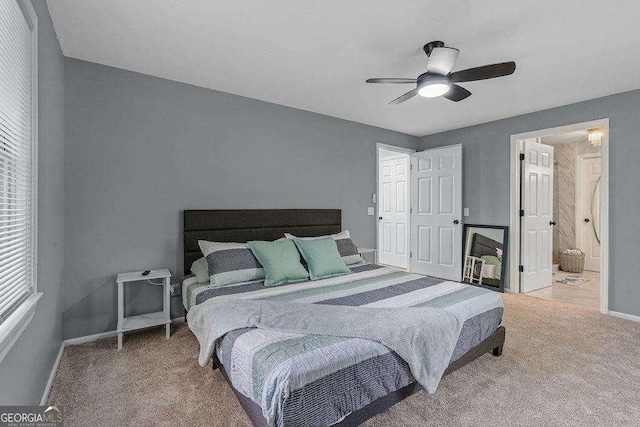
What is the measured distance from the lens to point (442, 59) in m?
2.34

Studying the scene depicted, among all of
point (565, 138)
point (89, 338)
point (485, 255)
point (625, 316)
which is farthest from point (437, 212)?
point (89, 338)

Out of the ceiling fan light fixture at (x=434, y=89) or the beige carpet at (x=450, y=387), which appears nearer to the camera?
the beige carpet at (x=450, y=387)

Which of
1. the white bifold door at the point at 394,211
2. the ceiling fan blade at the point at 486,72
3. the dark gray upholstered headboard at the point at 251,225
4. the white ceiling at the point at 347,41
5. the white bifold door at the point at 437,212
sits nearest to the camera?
the white ceiling at the point at 347,41

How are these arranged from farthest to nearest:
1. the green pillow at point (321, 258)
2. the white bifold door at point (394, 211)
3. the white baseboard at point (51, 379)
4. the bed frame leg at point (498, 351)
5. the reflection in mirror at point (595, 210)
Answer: the white bifold door at point (394, 211)
the reflection in mirror at point (595, 210)
the green pillow at point (321, 258)
the bed frame leg at point (498, 351)
the white baseboard at point (51, 379)

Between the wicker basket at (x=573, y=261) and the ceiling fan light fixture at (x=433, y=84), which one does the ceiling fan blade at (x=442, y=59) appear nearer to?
the ceiling fan light fixture at (x=433, y=84)

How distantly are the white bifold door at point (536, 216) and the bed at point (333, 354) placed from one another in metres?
2.53

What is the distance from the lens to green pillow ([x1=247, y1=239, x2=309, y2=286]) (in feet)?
9.30

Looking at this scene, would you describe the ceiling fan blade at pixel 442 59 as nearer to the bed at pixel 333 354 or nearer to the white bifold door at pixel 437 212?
the bed at pixel 333 354

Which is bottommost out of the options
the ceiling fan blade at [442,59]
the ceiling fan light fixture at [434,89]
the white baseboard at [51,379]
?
the white baseboard at [51,379]

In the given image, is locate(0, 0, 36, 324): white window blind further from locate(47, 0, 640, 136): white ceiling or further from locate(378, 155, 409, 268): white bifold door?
locate(378, 155, 409, 268): white bifold door

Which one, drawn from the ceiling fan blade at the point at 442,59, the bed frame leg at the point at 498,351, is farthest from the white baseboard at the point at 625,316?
the ceiling fan blade at the point at 442,59

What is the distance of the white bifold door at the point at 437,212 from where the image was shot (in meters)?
4.91

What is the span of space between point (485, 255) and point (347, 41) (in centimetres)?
375

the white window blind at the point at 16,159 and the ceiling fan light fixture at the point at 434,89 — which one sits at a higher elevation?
the ceiling fan light fixture at the point at 434,89
